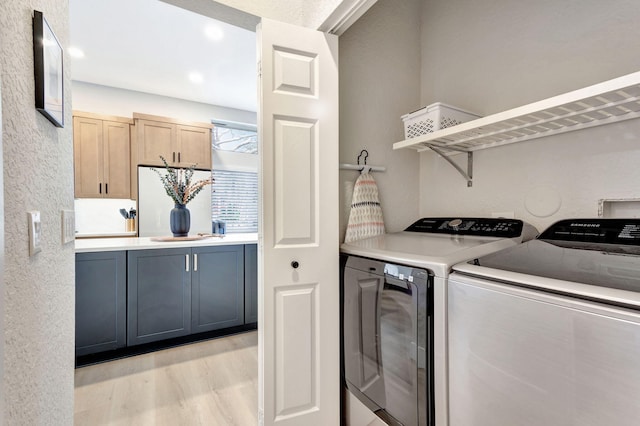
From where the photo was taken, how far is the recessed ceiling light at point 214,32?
263cm

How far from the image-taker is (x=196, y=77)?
370 cm

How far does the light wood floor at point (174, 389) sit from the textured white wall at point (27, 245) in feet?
2.89

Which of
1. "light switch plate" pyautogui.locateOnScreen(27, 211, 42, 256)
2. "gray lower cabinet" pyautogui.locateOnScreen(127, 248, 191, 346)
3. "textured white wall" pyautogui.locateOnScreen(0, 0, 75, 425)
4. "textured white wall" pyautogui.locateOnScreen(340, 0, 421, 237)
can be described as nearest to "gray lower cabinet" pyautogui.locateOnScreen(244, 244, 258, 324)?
"gray lower cabinet" pyautogui.locateOnScreen(127, 248, 191, 346)

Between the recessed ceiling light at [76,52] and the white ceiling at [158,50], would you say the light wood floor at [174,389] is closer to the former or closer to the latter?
the white ceiling at [158,50]

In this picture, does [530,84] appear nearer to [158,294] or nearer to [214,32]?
[214,32]

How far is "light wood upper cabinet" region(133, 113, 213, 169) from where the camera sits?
3898 mm

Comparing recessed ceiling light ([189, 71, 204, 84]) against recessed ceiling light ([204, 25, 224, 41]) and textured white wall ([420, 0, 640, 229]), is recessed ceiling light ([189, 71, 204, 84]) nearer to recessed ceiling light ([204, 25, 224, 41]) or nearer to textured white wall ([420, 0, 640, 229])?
recessed ceiling light ([204, 25, 224, 41])

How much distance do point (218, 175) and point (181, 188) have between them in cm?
189

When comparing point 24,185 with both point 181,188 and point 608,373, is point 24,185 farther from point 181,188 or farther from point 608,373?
point 181,188

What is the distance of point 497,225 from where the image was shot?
1.43 m

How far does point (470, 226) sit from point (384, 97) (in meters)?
0.94

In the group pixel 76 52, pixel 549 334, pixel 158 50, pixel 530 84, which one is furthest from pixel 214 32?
pixel 549 334

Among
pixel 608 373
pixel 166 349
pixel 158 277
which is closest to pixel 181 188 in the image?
pixel 158 277

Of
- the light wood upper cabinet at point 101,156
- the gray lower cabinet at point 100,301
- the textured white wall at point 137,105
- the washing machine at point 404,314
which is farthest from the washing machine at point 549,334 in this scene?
the textured white wall at point 137,105
